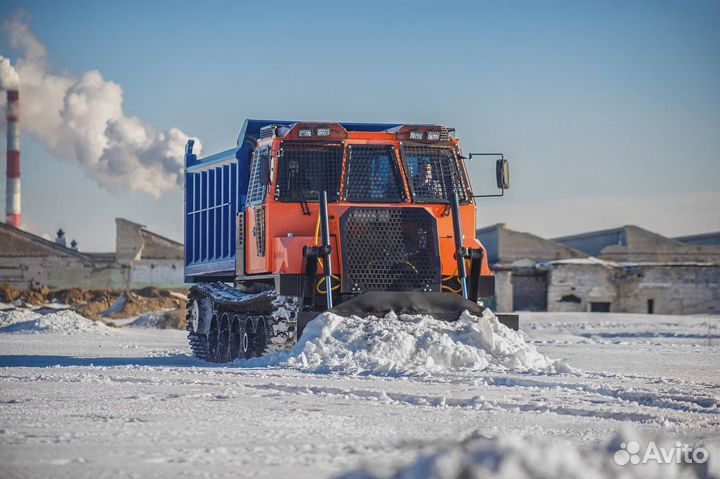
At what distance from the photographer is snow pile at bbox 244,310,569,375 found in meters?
14.8

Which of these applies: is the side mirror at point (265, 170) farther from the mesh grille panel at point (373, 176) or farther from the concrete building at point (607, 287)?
the concrete building at point (607, 287)

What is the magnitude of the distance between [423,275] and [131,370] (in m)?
4.25

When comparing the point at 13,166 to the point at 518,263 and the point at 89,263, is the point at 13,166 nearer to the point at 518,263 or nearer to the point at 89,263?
the point at 89,263

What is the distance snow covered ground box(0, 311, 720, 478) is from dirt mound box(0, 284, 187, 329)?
2446 cm

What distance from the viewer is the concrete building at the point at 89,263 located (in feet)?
206

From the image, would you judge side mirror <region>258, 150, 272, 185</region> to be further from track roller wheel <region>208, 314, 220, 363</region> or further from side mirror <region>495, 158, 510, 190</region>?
track roller wheel <region>208, 314, 220, 363</region>

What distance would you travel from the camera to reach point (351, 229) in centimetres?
1662

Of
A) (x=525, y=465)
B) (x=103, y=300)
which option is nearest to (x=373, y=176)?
(x=525, y=465)

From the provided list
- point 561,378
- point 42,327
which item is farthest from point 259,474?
point 42,327

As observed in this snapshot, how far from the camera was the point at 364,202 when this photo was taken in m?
17.1

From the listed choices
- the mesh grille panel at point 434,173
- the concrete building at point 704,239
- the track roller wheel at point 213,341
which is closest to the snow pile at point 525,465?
the mesh grille panel at point 434,173

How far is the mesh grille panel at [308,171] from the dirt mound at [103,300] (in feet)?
74.5

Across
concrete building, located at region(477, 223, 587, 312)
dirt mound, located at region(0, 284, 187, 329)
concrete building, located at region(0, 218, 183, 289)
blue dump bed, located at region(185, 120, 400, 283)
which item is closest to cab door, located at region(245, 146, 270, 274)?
blue dump bed, located at region(185, 120, 400, 283)

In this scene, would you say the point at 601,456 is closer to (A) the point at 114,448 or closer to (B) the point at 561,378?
(A) the point at 114,448
